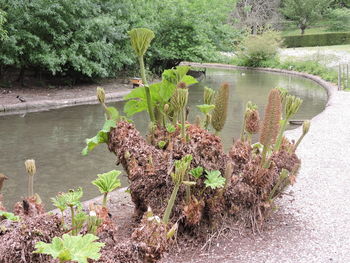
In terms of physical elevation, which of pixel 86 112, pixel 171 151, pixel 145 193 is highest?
pixel 171 151

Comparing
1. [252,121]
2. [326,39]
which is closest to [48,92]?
[252,121]

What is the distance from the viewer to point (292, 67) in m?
24.7

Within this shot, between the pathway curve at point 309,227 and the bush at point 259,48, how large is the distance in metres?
22.3

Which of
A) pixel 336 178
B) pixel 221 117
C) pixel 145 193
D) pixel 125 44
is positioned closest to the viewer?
pixel 145 193

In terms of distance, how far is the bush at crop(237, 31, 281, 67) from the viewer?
2725 cm

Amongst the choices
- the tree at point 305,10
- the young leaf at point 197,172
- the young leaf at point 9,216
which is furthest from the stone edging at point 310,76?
the tree at point 305,10

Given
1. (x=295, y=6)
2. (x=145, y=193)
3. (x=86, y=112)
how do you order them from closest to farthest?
(x=145, y=193), (x=86, y=112), (x=295, y=6)

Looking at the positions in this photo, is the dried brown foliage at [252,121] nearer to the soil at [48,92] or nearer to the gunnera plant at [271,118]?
the gunnera plant at [271,118]

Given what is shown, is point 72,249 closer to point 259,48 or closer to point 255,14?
point 259,48

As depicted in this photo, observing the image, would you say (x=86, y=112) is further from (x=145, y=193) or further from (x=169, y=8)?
(x=169, y=8)

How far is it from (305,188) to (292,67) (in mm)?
21451

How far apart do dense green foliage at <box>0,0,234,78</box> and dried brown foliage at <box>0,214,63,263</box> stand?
9.05 metres

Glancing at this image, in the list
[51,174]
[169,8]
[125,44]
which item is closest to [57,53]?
[125,44]

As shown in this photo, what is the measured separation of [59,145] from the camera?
24.0 ft
